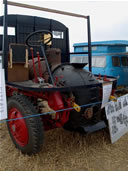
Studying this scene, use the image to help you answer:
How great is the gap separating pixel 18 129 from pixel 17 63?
3.60 ft

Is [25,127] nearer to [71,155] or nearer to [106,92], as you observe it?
[71,155]

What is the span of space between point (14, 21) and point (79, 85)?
2.54 metres

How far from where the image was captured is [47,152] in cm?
296

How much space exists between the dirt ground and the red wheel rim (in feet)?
0.77

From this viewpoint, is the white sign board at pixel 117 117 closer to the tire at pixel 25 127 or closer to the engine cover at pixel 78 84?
the engine cover at pixel 78 84

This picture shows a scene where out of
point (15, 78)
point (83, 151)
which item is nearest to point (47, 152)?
point (83, 151)

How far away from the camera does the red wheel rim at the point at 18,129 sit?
2658mm

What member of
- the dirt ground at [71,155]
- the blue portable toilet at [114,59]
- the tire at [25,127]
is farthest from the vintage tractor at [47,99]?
the blue portable toilet at [114,59]

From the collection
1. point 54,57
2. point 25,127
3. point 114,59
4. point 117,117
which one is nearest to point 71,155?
point 25,127

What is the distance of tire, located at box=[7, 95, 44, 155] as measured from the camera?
8.32 ft

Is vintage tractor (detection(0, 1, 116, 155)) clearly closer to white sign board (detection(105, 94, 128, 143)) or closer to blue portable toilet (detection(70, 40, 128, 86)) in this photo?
white sign board (detection(105, 94, 128, 143))

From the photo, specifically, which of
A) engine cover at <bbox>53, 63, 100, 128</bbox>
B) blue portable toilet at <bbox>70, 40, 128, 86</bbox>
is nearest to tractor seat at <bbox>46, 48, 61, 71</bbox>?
engine cover at <bbox>53, 63, 100, 128</bbox>

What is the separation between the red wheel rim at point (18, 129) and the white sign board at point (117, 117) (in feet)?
4.37

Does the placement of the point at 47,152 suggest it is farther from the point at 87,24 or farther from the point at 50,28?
the point at 50,28
